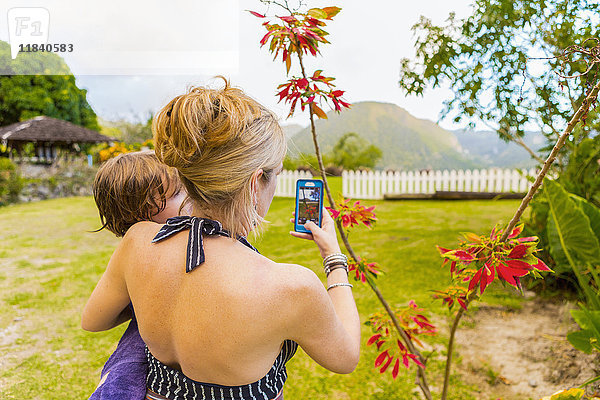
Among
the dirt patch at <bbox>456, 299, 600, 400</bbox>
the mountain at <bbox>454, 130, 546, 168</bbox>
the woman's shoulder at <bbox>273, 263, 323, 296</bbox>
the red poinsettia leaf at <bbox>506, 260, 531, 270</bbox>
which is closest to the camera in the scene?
the woman's shoulder at <bbox>273, 263, 323, 296</bbox>

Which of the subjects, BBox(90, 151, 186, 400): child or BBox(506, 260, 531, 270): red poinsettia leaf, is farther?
BBox(90, 151, 186, 400): child

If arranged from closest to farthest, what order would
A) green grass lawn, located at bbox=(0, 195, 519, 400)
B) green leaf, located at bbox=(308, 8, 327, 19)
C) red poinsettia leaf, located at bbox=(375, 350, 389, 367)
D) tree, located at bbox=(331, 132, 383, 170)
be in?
green leaf, located at bbox=(308, 8, 327, 19), red poinsettia leaf, located at bbox=(375, 350, 389, 367), green grass lawn, located at bbox=(0, 195, 519, 400), tree, located at bbox=(331, 132, 383, 170)

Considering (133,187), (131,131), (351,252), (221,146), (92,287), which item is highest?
(131,131)

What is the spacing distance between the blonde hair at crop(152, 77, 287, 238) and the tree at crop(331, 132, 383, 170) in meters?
12.0

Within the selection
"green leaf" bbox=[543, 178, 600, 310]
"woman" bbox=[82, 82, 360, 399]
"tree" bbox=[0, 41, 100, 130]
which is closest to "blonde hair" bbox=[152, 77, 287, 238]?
"woman" bbox=[82, 82, 360, 399]

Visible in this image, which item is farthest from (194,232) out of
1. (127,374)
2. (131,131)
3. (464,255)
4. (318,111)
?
(131,131)

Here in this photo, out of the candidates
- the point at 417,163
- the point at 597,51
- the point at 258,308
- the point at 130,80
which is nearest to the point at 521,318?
the point at 597,51

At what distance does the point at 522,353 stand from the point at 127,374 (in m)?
2.33

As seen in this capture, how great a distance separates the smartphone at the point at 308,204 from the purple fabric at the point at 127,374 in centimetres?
49

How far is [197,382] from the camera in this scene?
0.87m

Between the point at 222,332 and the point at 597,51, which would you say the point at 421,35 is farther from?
the point at 222,332

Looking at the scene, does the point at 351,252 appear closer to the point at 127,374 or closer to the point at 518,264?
the point at 518,264

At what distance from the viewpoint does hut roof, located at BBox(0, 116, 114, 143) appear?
→ 48.9 ft

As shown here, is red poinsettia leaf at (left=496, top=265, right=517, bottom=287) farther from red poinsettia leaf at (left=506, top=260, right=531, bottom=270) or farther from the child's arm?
the child's arm
